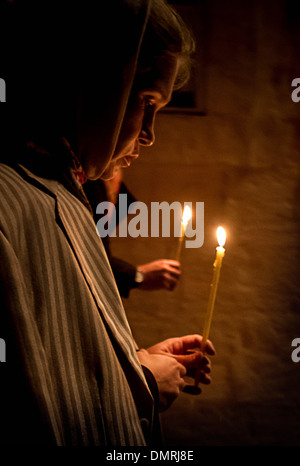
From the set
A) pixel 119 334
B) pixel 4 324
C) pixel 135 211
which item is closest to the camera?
pixel 4 324

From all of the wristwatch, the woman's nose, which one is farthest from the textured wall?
the woman's nose

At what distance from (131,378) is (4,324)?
28 cm

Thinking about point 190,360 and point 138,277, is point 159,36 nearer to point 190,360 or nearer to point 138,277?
point 190,360

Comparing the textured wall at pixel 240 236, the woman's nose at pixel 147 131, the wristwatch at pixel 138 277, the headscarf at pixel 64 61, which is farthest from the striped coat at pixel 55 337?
the textured wall at pixel 240 236

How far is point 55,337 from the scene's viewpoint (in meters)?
0.63

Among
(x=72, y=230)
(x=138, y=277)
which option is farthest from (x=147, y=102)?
(x=138, y=277)

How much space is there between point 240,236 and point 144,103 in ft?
4.76

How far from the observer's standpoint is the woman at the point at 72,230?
580 mm

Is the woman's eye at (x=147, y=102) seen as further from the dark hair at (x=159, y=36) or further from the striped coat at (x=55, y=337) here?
the striped coat at (x=55, y=337)

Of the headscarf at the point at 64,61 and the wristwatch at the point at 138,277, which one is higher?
the headscarf at the point at 64,61

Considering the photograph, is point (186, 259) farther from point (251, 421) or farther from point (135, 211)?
point (251, 421)

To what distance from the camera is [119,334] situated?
75 cm

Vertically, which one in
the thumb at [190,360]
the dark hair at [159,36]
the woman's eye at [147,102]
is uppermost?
the dark hair at [159,36]

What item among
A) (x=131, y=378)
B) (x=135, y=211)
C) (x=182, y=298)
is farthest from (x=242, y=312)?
(x=131, y=378)
